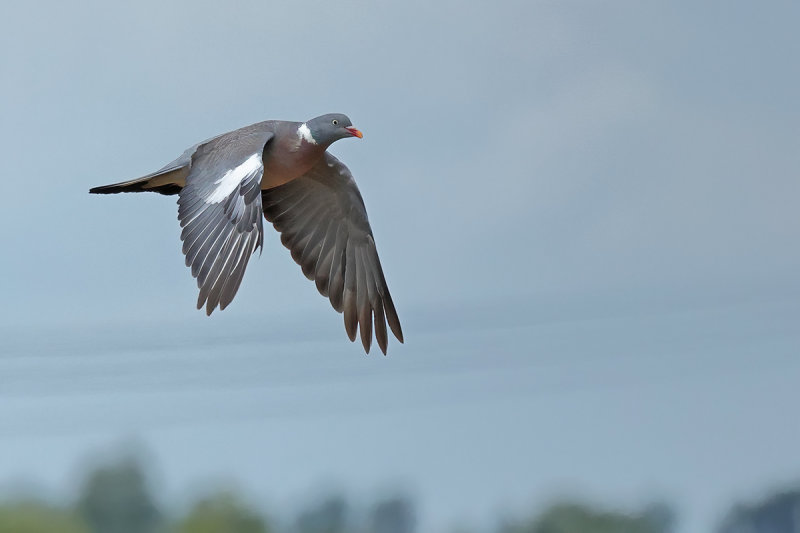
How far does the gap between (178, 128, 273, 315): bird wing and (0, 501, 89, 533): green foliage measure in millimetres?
7915

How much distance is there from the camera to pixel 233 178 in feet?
29.7

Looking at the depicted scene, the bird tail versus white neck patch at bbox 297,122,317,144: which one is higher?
white neck patch at bbox 297,122,317,144

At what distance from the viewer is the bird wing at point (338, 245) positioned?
10594mm

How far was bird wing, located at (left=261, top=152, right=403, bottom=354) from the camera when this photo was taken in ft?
34.8

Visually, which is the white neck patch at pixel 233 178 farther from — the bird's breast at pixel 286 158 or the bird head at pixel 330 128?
the bird head at pixel 330 128

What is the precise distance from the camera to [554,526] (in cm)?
1315

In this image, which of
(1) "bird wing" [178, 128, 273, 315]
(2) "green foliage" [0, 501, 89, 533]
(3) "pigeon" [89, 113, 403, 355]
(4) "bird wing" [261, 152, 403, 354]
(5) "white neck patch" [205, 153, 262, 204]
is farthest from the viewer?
(2) "green foliage" [0, 501, 89, 533]

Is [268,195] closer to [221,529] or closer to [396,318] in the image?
[396,318]

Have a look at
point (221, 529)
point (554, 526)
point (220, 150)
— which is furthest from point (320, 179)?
point (221, 529)

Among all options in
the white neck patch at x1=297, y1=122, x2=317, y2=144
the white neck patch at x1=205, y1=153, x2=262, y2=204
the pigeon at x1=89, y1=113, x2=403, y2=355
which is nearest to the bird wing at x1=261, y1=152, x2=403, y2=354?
the pigeon at x1=89, y1=113, x2=403, y2=355

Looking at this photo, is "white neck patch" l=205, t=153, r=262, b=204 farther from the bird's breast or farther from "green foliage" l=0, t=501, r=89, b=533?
"green foliage" l=0, t=501, r=89, b=533

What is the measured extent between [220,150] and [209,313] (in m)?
1.57

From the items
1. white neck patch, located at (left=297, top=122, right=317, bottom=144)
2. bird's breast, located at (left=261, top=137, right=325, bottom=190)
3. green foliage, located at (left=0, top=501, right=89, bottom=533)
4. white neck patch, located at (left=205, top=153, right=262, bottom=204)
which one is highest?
white neck patch, located at (left=297, top=122, right=317, bottom=144)

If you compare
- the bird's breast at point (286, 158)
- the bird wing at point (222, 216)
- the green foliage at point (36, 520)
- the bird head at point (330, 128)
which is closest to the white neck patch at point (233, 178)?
the bird wing at point (222, 216)
